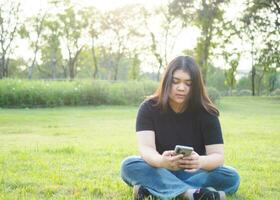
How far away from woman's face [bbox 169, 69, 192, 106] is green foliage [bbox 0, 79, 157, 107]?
17.5 meters

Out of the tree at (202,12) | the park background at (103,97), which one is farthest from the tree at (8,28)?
the tree at (202,12)

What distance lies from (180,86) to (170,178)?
0.79 meters

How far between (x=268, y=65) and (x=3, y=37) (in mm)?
23906

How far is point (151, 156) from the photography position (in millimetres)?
3779

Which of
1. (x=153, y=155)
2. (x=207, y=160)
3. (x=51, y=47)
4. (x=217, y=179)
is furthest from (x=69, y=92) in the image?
(x=51, y=47)

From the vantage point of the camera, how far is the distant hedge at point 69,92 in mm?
20484

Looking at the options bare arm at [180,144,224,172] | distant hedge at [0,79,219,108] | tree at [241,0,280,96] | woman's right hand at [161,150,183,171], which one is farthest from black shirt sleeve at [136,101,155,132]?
tree at [241,0,280,96]

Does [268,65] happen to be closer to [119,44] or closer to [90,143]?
[119,44]

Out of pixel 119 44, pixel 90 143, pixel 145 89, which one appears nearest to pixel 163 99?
pixel 90 143

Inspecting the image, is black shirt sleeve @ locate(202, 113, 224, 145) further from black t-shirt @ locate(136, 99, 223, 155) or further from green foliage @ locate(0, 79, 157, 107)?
green foliage @ locate(0, 79, 157, 107)

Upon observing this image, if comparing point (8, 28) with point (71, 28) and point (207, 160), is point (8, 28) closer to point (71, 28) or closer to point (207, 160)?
Answer: point (71, 28)

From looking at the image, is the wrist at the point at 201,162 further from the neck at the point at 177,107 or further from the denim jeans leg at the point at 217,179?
the neck at the point at 177,107

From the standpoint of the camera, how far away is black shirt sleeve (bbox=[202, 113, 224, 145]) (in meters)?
3.93

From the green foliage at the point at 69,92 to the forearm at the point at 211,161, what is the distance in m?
17.7
